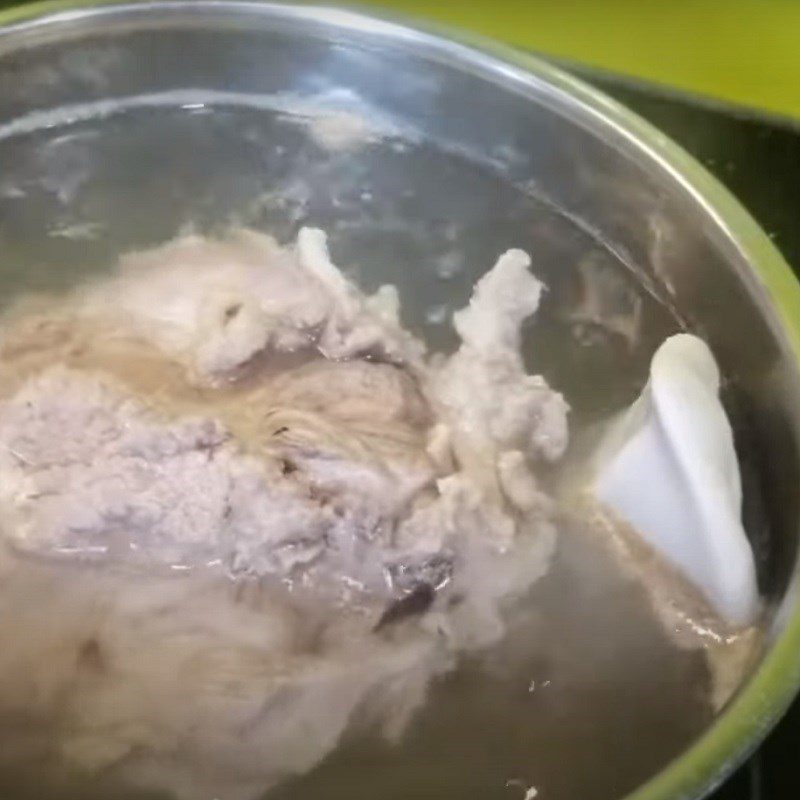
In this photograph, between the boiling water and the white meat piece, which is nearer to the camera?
the boiling water

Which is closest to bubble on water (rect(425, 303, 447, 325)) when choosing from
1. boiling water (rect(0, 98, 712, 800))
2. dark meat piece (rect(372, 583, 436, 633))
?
boiling water (rect(0, 98, 712, 800))

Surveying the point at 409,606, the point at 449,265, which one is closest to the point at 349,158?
the point at 449,265

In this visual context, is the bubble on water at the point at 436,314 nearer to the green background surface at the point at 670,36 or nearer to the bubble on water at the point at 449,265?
the bubble on water at the point at 449,265

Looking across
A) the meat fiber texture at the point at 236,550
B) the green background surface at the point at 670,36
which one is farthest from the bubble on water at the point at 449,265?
the green background surface at the point at 670,36

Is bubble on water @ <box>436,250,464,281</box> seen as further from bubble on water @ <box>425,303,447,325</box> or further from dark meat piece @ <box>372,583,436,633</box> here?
dark meat piece @ <box>372,583,436,633</box>

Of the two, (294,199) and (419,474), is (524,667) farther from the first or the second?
(294,199)

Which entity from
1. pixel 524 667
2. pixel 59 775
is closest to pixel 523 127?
pixel 524 667
